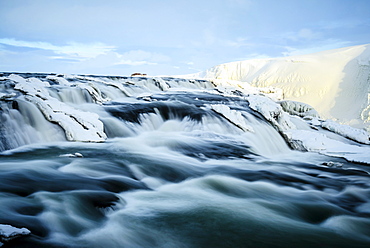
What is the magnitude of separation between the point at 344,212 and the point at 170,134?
4.13 meters

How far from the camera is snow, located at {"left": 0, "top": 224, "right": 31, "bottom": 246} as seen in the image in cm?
199

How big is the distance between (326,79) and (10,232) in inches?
1278

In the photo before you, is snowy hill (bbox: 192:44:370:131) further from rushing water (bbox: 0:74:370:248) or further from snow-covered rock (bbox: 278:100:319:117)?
rushing water (bbox: 0:74:370:248)

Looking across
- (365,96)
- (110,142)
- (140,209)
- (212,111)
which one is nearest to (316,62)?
(365,96)

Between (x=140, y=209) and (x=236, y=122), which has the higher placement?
(x=236, y=122)

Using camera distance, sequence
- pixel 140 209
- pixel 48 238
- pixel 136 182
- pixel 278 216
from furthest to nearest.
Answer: pixel 136 182 < pixel 278 216 < pixel 140 209 < pixel 48 238

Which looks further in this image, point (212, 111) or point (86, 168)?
point (212, 111)

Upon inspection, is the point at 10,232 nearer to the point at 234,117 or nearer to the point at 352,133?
the point at 234,117

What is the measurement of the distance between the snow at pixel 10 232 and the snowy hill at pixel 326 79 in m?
21.8

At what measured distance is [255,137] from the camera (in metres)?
7.66

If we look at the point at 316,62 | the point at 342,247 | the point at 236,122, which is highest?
the point at 316,62

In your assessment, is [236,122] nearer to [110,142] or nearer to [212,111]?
[212,111]

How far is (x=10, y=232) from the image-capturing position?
2016 millimetres

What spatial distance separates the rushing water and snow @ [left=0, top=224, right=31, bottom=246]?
40mm
